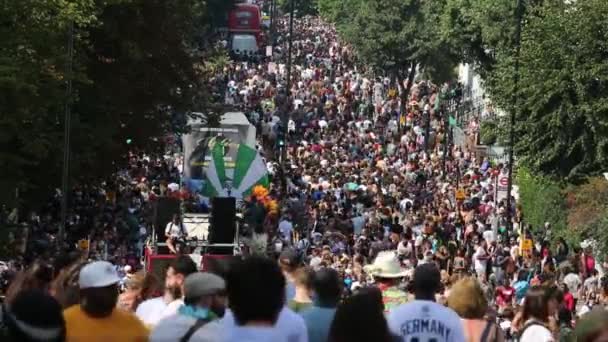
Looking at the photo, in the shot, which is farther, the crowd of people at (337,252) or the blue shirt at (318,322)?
the blue shirt at (318,322)

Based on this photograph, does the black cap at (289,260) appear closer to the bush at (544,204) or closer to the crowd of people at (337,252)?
the crowd of people at (337,252)

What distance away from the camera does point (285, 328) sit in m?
9.45

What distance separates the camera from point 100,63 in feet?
145

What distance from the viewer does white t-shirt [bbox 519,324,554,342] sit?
1169 cm

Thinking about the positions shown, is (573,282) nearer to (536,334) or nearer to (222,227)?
(222,227)

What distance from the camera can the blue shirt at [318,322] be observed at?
11703mm

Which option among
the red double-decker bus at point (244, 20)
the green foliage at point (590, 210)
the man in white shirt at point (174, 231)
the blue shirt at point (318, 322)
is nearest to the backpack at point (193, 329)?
the blue shirt at point (318, 322)

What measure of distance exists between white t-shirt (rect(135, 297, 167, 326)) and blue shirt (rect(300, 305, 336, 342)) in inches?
37.8

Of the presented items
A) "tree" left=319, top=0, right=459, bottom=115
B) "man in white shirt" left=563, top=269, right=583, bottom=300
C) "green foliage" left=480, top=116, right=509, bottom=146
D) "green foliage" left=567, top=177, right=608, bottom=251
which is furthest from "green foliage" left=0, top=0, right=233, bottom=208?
"tree" left=319, top=0, right=459, bottom=115

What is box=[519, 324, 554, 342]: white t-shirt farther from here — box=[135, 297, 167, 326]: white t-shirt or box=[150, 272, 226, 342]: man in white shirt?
box=[135, 297, 167, 326]: white t-shirt

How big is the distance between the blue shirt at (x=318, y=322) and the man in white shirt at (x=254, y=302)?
2407 millimetres

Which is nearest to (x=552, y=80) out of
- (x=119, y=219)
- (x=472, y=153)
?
(x=119, y=219)

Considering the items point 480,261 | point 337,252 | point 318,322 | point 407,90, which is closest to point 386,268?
point 318,322

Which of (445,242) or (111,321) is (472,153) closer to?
(445,242)
